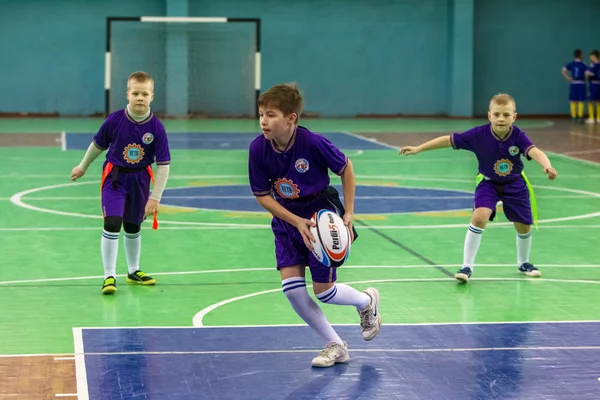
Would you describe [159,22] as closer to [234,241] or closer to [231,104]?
[231,104]

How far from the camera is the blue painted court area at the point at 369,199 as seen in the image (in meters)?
14.5

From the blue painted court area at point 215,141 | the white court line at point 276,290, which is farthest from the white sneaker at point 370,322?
the blue painted court area at point 215,141

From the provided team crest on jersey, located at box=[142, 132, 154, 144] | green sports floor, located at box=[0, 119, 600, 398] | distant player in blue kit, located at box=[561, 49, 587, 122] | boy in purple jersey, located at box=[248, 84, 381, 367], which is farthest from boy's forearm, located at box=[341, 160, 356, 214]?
→ distant player in blue kit, located at box=[561, 49, 587, 122]

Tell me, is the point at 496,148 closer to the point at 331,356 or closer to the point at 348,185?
the point at 348,185

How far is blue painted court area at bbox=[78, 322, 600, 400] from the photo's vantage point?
632 centimetres

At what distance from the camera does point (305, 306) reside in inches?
272

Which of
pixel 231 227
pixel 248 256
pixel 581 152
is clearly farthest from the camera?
pixel 581 152

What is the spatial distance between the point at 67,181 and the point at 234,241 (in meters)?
6.27

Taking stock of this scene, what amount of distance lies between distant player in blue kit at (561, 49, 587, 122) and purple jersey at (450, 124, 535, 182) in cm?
2290

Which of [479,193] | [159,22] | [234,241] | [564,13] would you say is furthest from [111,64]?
[479,193]

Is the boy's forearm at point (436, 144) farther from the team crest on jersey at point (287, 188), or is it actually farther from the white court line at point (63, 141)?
the white court line at point (63, 141)

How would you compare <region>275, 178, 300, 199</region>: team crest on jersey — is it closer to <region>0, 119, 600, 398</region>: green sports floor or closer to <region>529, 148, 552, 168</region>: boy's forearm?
<region>0, 119, 600, 398</region>: green sports floor

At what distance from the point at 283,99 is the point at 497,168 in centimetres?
367

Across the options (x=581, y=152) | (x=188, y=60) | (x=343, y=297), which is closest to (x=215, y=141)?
(x=581, y=152)
